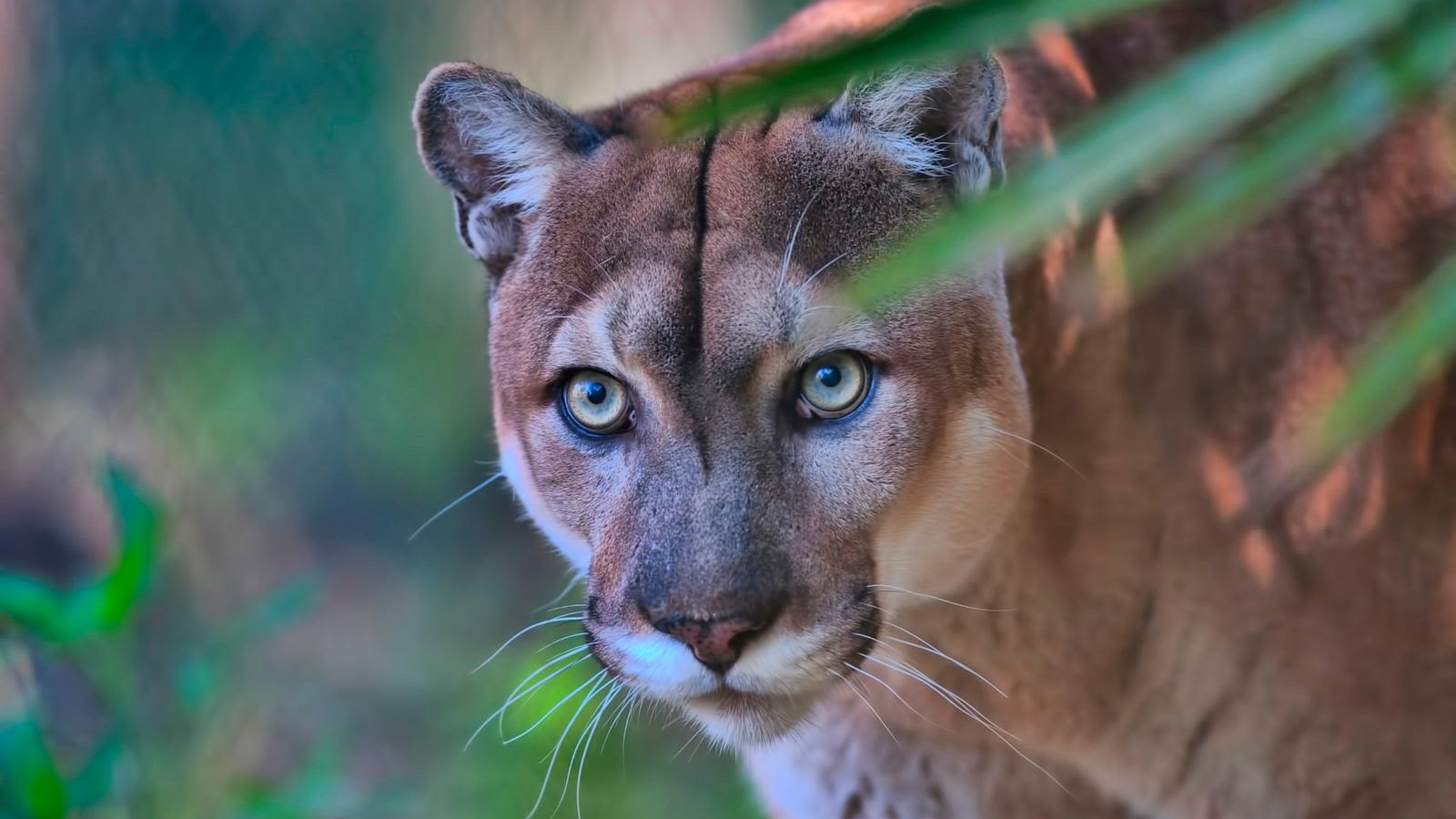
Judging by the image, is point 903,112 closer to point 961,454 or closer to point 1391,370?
point 961,454

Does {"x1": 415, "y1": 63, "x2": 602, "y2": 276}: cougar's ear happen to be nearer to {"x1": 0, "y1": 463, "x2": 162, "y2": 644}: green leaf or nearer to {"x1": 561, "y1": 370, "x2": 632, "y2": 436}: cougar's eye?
{"x1": 561, "y1": 370, "x2": 632, "y2": 436}: cougar's eye

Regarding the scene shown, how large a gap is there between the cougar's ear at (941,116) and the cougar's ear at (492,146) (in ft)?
1.25

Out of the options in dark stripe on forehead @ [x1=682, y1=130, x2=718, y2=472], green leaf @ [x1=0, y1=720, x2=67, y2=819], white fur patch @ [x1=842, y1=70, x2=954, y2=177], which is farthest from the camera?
green leaf @ [x1=0, y1=720, x2=67, y2=819]

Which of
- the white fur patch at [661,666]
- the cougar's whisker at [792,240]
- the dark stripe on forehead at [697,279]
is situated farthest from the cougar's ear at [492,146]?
the white fur patch at [661,666]

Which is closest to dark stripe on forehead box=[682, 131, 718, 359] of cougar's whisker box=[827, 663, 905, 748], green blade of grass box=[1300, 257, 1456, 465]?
cougar's whisker box=[827, 663, 905, 748]

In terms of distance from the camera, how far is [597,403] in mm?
1814

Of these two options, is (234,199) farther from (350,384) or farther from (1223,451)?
(1223,451)

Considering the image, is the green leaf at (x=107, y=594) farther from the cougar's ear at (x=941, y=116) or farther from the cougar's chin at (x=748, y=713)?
the cougar's ear at (x=941, y=116)

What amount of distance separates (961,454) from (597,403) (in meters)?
0.46

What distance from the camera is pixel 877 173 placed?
72.1 inches

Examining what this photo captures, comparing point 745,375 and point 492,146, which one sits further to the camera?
point 492,146

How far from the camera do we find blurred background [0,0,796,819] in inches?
134

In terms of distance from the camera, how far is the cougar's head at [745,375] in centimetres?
162

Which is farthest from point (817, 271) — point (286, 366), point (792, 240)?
point (286, 366)
